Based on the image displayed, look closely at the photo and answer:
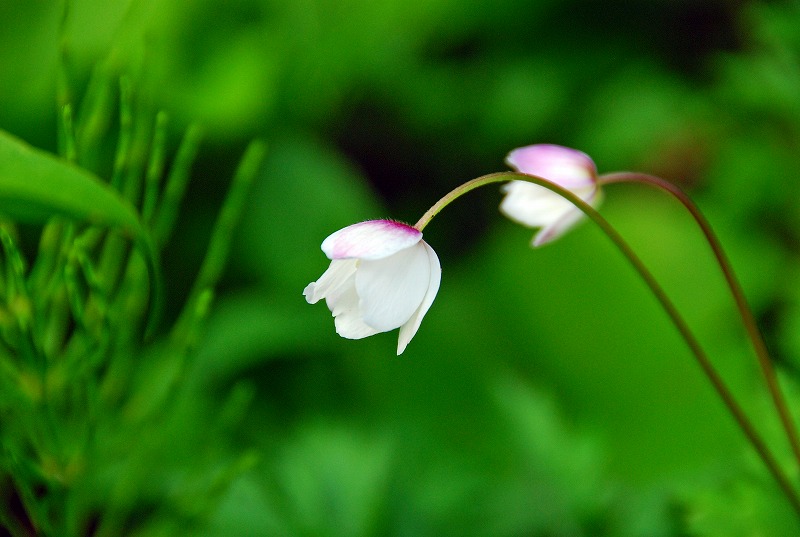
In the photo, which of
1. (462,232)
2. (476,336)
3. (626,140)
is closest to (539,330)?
(476,336)

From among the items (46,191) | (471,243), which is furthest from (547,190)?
(471,243)

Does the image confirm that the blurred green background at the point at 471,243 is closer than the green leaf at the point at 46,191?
No

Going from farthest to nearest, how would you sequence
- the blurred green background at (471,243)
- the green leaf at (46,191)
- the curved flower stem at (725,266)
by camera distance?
the blurred green background at (471,243) < the curved flower stem at (725,266) < the green leaf at (46,191)

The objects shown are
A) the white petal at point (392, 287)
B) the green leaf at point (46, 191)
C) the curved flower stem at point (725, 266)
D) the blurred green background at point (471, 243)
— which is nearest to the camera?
the green leaf at point (46, 191)

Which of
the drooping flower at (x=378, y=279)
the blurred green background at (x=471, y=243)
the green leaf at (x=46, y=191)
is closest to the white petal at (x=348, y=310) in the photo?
the drooping flower at (x=378, y=279)

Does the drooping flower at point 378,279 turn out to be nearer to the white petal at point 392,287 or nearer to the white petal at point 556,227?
the white petal at point 392,287

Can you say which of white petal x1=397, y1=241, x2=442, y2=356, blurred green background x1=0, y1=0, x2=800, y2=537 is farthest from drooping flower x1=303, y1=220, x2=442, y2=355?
blurred green background x1=0, y1=0, x2=800, y2=537
